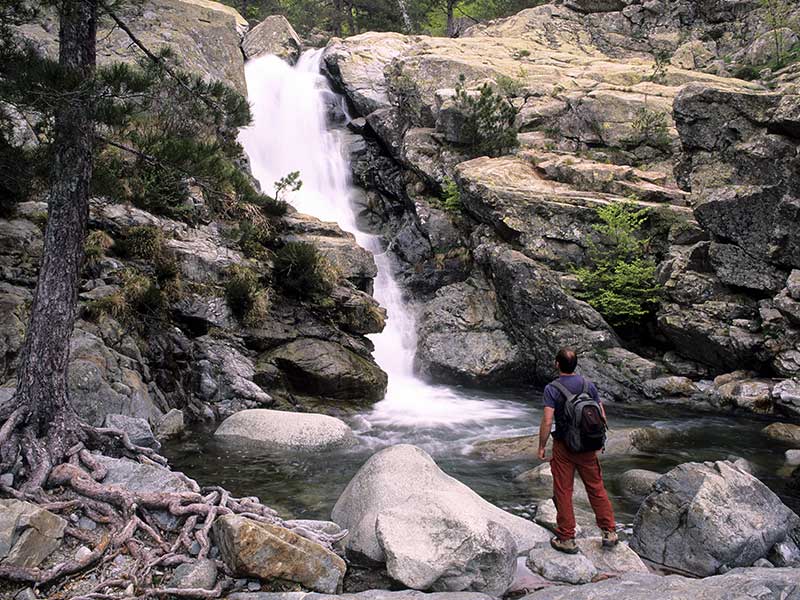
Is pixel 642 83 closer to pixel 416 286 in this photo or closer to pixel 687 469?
pixel 416 286

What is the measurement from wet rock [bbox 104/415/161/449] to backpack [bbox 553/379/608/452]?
6092 mm

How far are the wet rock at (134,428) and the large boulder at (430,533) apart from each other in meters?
3.16

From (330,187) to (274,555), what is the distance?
70.1ft

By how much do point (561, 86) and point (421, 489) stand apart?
2500cm

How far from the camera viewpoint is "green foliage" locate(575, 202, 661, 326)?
17562mm

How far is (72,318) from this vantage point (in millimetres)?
6469

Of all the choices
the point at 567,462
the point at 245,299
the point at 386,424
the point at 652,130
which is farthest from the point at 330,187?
the point at 567,462

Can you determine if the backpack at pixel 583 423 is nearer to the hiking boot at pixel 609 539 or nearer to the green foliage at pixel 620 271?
the hiking boot at pixel 609 539

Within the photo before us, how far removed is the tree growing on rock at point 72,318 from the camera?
5512 millimetres

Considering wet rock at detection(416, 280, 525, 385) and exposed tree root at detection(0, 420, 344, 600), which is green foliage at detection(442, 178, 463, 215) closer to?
wet rock at detection(416, 280, 525, 385)

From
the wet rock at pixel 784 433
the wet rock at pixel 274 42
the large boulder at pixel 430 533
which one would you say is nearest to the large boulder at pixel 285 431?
the large boulder at pixel 430 533

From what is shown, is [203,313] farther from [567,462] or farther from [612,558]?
[612,558]

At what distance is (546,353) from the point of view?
58.4 ft

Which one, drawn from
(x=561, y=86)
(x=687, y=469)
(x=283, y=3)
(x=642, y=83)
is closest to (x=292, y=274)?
(x=687, y=469)
